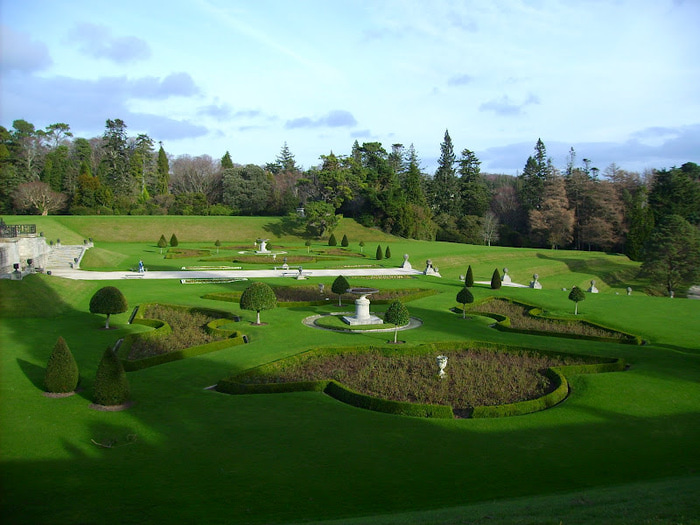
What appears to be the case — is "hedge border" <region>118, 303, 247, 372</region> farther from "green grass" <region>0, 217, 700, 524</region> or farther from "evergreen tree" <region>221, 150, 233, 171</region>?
"evergreen tree" <region>221, 150, 233, 171</region>

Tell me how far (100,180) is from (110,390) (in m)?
73.5

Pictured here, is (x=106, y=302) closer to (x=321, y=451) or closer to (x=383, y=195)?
(x=321, y=451)

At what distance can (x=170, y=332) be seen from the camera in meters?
20.0

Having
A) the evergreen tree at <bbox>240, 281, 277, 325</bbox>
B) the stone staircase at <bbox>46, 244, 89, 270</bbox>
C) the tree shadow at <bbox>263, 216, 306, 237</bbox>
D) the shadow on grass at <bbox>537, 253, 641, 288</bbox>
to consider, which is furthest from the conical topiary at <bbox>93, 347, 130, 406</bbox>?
the tree shadow at <bbox>263, 216, 306, 237</bbox>

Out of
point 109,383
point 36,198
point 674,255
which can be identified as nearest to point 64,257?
point 36,198

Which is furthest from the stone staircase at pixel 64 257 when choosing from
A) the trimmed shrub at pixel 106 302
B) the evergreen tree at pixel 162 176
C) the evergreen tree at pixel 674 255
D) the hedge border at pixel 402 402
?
the evergreen tree at pixel 674 255

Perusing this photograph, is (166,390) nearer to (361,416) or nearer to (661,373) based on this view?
(361,416)

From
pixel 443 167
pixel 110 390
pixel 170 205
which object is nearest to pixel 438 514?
pixel 110 390

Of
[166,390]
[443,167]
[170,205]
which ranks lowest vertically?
[166,390]

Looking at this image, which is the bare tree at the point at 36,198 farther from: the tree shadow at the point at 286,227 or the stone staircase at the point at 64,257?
the tree shadow at the point at 286,227

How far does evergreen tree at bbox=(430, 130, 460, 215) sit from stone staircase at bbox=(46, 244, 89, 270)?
57.3 meters

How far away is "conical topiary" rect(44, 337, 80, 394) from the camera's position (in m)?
12.6

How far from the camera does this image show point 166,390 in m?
13.6

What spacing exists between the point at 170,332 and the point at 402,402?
11319 mm
